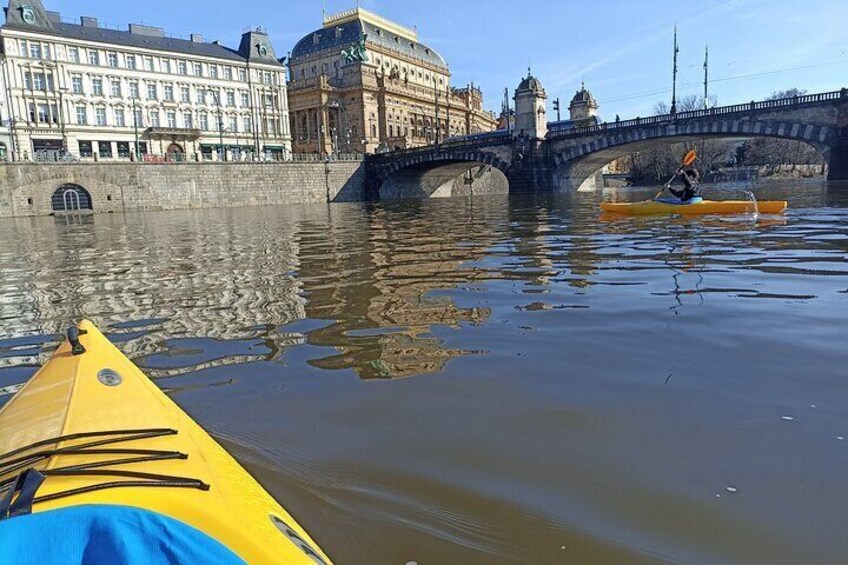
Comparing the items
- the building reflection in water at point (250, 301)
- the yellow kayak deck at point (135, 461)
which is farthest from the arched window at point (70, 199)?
the yellow kayak deck at point (135, 461)

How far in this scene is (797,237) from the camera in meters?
12.0

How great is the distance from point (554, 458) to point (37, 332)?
580 centimetres

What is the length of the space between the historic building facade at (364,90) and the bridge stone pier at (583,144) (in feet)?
49.3

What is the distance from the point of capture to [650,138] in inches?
1698

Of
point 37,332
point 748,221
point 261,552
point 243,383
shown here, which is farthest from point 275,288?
point 748,221

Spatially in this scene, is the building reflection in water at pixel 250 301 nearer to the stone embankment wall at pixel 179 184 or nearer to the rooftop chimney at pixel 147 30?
the stone embankment wall at pixel 179 184

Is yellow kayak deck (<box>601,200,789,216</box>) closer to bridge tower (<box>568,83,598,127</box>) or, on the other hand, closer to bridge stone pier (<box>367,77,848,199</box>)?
bridge stone pier (<box>367,77,848,199</box>)

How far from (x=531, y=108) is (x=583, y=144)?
20.5 ft

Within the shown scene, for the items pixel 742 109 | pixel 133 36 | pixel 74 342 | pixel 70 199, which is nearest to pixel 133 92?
pixel 133 36

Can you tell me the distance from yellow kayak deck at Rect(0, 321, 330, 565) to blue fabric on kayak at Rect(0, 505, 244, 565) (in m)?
0.06

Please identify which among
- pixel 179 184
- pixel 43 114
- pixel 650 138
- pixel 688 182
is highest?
pixel 43 114

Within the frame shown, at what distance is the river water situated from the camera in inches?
101

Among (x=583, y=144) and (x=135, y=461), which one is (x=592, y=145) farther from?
(x=135, y=461)

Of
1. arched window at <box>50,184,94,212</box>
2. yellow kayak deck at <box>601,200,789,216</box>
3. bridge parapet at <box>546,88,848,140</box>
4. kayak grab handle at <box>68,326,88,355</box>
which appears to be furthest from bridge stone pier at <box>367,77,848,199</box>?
kayak grab handle at <box>68,326,88,355</box>
